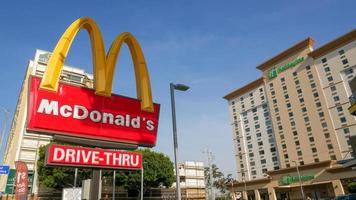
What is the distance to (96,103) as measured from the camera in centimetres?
1570

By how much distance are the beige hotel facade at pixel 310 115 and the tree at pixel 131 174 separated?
27109 millimetres

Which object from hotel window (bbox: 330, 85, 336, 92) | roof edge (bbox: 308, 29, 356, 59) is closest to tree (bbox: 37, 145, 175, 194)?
hotel window (bbox: 330, 85, 336, 92)

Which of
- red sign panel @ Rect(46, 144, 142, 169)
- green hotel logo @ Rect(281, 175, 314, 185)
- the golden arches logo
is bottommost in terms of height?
red sign panel @ Rect(46, 144, 142, 169)

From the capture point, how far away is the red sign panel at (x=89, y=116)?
14031mm

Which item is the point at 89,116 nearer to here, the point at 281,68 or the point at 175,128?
the point at 175,128

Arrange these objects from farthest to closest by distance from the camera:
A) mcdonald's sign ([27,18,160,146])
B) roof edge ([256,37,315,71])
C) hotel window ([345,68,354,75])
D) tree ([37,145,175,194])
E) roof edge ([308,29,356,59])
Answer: roof edge ([256,37,315,71])
roof edge ([308,29,356,59])
hotel window ([345,68,354,75])
tree ([37,145,175,194])
mcdonald's sign ([27,18,160,146])

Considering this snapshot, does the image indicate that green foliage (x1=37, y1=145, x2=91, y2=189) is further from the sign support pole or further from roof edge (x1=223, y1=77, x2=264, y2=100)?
roof edge (x1=223, y1=77, x2=264, y2=100)

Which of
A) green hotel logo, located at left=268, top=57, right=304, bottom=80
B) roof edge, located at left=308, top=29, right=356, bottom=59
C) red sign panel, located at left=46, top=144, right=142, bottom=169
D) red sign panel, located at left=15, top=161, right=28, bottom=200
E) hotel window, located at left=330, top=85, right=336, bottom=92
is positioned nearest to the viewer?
red sign panel, located at left=46, top=144, right=142, bottom=169

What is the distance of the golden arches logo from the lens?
14.5m

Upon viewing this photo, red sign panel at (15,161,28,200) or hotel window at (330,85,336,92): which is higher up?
hotel window at (330,85,336,92)

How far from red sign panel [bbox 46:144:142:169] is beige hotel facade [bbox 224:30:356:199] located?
54131 millimetres

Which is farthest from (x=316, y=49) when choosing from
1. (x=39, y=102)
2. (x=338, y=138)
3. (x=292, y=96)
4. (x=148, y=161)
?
(x=39, y=102)

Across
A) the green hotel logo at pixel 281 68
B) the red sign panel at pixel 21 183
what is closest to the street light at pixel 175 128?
the red sign panel at pixel 21 183

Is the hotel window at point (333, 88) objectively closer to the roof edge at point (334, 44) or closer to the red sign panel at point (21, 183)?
the roof edge at point (334, 44)
